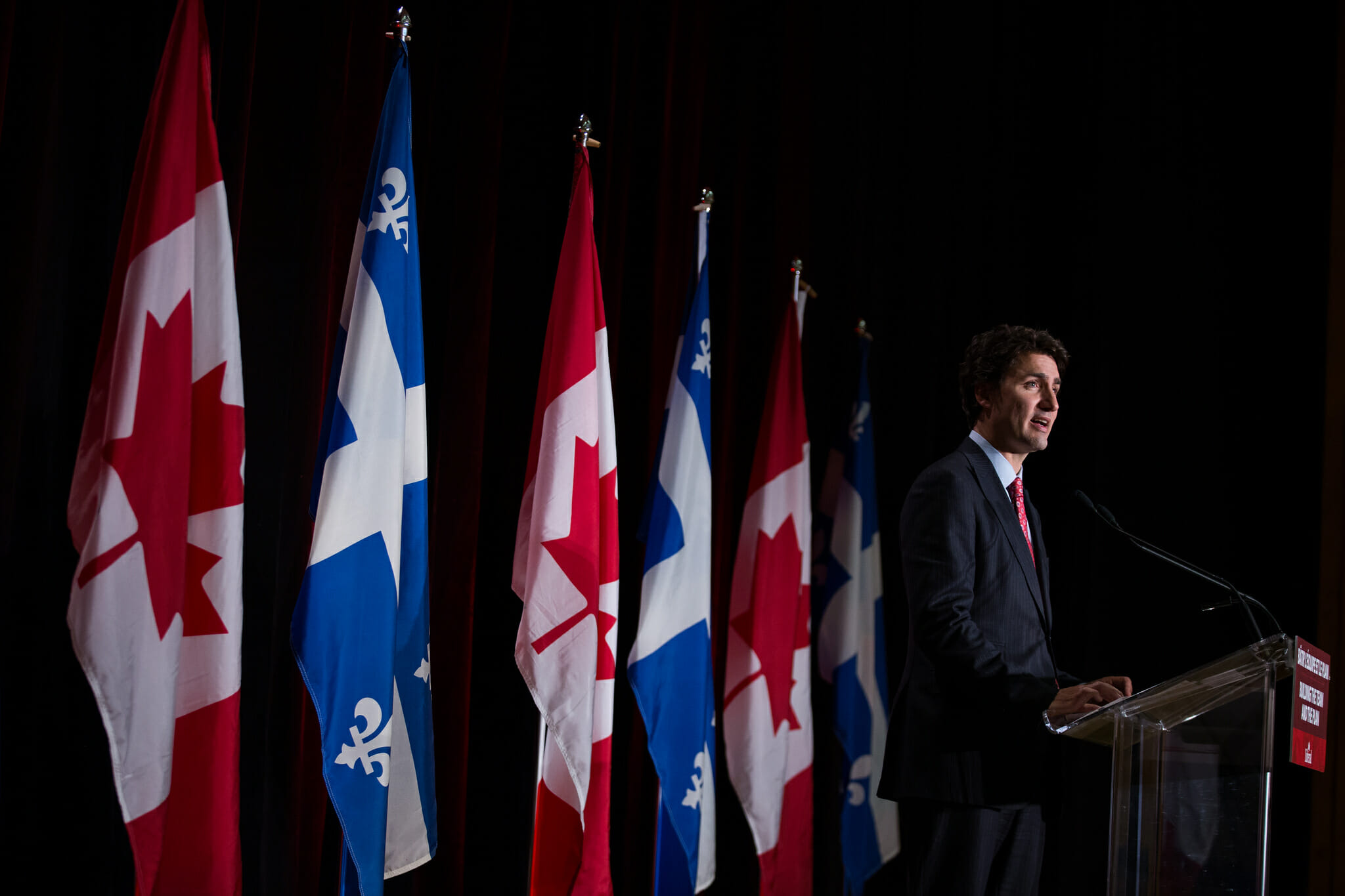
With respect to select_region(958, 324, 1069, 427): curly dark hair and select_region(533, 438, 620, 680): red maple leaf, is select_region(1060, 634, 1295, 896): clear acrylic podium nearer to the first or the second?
select_region(958, 324, 1069, 427): curly dark hair

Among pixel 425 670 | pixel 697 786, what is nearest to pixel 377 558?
pixel 425 670

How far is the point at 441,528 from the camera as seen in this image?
280 cm

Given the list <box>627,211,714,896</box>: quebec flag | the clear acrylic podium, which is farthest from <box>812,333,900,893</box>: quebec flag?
the clear acrylic podium

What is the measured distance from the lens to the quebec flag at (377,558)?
214cm

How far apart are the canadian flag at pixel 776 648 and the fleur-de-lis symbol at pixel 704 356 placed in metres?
0.38

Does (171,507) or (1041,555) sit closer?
(171,507)

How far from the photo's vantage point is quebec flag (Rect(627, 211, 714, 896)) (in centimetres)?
281

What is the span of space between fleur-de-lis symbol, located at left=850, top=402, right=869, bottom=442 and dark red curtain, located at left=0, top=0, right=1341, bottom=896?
381 millimetres

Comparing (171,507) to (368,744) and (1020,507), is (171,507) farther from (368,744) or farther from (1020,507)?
(1020,507)

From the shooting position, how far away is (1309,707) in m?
1.57

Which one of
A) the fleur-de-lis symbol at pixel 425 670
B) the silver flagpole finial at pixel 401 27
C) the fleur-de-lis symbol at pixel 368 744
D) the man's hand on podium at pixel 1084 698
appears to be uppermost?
the silver flagpole finial at pixel 401 27

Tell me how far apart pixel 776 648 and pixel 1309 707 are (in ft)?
5.71

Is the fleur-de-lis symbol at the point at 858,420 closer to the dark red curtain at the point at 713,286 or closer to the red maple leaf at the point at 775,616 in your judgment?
the dark red curtain at the point at 713,286

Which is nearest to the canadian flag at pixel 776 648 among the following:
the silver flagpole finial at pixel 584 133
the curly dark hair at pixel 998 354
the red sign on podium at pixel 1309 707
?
the curly dark hair at pixel 998 354
